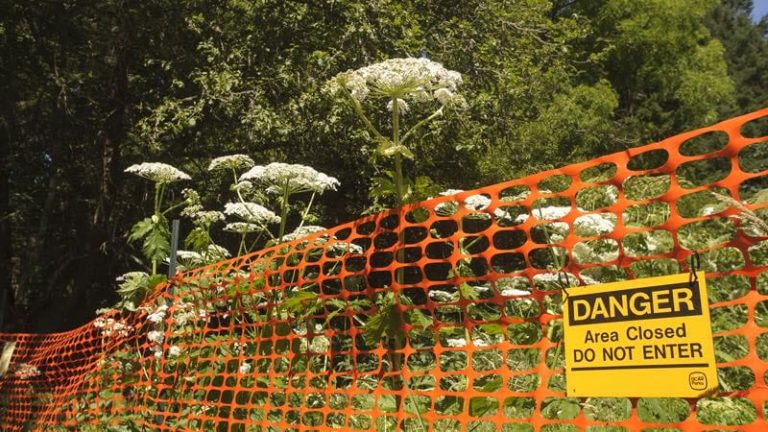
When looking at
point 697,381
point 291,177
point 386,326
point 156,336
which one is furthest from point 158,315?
point 697,381

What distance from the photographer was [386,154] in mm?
2660

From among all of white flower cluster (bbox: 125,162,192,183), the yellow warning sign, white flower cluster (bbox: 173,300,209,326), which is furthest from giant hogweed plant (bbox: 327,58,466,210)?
white flower cluster (bbox: 125,162,192,183)

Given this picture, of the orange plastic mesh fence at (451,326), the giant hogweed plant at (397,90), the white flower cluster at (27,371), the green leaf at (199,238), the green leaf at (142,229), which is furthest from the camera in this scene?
the white flower cluster at (27,371)

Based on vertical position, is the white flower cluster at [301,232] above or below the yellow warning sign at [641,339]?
above

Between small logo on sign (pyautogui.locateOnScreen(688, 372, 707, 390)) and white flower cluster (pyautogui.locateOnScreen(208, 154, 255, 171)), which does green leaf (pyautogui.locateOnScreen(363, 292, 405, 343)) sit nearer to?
small logo on sign (pyautogui.locateOnScreen(688, 372, 707, 390))

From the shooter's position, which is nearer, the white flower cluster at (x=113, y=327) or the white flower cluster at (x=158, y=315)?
the white flower cluster at (x=158, y=315)

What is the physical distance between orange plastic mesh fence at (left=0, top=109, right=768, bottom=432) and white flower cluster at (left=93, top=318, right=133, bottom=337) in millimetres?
15

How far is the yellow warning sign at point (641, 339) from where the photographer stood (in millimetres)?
1818

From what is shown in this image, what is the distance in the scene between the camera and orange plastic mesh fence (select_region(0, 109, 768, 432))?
7.07ft

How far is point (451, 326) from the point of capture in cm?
259

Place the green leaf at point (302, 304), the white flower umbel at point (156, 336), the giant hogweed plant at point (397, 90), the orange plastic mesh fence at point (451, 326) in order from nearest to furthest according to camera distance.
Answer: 1. the orange plastic mesh fence at point (451, 326)
2. the giant hogweed plant at point (397, 90)
3. the green leaf at point (302, 304)
4. the white flower umbel at point (156, 336)

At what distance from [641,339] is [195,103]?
748cm

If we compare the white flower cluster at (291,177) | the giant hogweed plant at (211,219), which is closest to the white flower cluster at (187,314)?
the giant hogweed plant at (211,219)

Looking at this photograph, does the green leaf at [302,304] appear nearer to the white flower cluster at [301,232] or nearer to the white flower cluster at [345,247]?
the white flower cluster at [345,247]
